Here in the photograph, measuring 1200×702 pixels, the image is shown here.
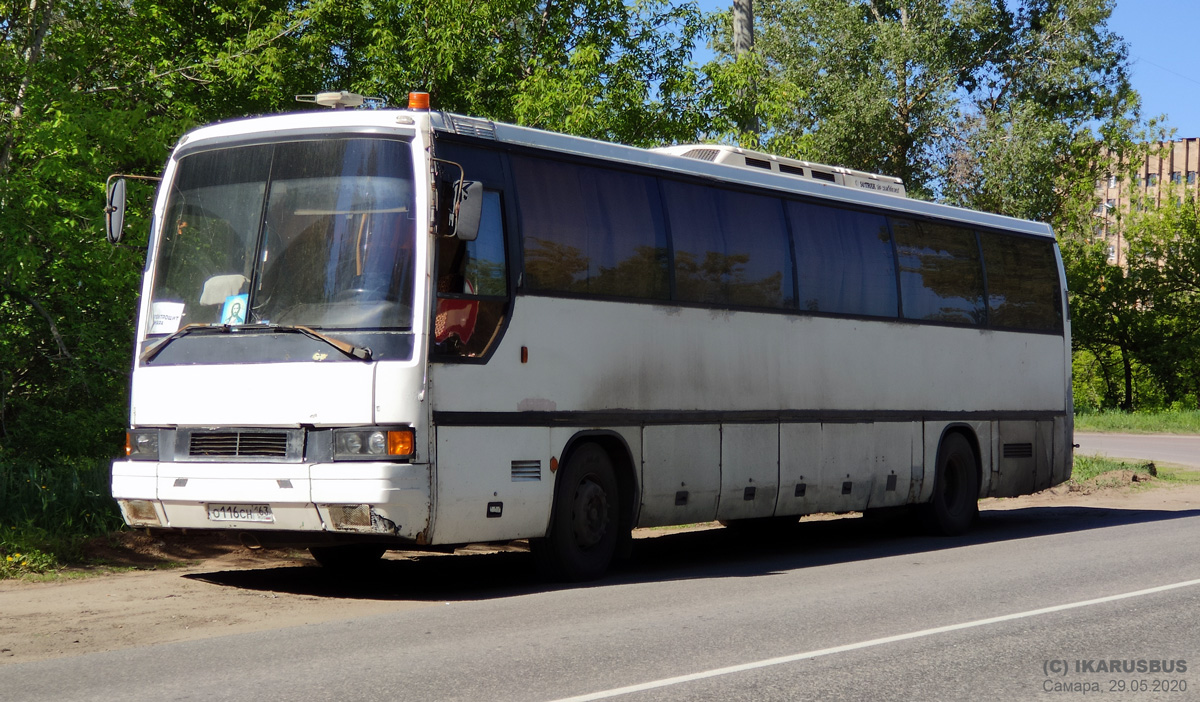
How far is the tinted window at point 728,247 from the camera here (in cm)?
1192

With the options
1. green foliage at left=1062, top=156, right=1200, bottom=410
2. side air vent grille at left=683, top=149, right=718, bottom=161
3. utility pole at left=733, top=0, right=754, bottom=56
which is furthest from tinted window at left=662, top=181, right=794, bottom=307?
green foliage at left=1062, top=156, right=1200, bottom=410

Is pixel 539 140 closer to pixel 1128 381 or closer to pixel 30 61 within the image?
pixel 30 61

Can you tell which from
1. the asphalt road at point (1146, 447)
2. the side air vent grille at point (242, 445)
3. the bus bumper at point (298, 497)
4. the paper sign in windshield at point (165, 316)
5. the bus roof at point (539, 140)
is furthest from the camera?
the asphalt road at point (1146, 447)

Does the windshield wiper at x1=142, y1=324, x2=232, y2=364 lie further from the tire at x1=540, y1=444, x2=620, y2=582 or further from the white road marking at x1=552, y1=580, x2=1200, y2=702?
the white road marking at x1=552, y1=580, x2=1200, y2=702

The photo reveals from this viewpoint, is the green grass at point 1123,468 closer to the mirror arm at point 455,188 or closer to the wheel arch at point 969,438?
the wheel arch at point 969,438

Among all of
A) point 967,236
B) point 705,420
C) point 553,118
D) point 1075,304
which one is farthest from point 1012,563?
point 1075,304

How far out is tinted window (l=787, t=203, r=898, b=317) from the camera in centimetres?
1336

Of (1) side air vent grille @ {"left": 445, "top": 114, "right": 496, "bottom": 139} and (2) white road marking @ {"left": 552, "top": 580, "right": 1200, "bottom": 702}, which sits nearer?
(2) white road marking @ {"left": 552, "top": 580, "right": 1200, "bottom": 702}

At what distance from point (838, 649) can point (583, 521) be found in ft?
11.8

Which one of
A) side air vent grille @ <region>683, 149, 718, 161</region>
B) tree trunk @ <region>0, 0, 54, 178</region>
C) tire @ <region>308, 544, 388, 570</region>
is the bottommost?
tire @ <region>308, 544, 388, 570</region>

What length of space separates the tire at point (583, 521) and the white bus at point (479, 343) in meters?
0.02

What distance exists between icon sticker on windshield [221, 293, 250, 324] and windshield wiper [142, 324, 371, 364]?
0.06 metres

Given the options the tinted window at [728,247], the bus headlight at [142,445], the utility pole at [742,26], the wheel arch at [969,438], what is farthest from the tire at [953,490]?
the utility pole at [742,26]

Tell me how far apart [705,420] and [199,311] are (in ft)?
14.6
